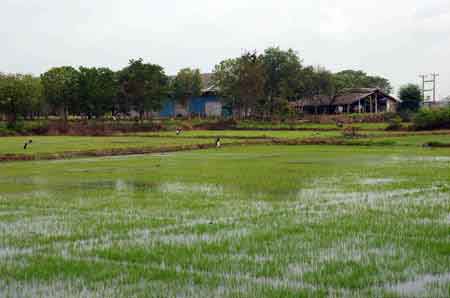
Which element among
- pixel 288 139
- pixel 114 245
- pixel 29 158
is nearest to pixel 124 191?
pixel 114 245

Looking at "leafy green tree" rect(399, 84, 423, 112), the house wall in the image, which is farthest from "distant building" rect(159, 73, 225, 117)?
"leafy green tree" rect(399, 84, 423, 112)

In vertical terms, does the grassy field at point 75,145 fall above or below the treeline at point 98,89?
below

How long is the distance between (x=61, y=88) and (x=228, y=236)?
59.2 metres

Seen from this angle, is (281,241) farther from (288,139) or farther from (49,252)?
(288,139)

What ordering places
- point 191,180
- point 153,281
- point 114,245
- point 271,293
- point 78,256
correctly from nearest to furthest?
point 271,293 → point 153,281 → point 78,256 → point 114,245 → point 191,180

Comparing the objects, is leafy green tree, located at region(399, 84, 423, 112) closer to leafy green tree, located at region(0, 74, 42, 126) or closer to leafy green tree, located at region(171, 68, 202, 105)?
leafy green tree, located at region(171, 68, 202, 105)

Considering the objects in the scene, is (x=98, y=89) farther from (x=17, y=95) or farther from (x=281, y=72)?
(x=281, y=72)

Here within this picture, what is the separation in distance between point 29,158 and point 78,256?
1952cm

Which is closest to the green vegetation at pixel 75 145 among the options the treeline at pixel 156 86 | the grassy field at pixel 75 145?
the grassy field at pixel 75 145

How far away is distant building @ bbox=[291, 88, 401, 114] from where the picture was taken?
69562 mm

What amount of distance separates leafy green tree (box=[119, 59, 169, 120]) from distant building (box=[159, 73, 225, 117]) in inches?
381

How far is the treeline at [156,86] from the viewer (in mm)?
61188

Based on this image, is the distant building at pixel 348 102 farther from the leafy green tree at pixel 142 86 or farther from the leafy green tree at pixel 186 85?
the leafy green tree at pixel 142 86

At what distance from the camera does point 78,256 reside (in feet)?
24.3
